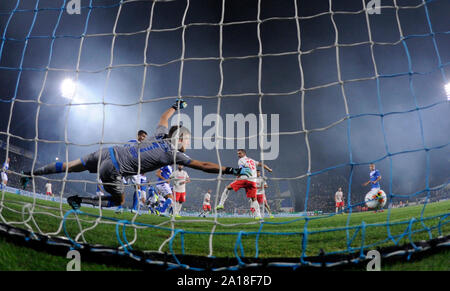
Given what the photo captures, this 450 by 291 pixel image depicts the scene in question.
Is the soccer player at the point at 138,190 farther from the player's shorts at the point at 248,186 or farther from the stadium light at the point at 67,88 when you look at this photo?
the stadium light at the point at 67,88

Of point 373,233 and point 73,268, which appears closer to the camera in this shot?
point 73,268

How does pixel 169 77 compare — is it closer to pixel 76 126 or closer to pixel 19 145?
pixel 76 126

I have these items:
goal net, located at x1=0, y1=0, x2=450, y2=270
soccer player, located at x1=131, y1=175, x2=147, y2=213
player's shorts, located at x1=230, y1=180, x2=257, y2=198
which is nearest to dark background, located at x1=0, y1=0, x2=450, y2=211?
goal net, located at x1=0, y1=0, x2=450, y2=270

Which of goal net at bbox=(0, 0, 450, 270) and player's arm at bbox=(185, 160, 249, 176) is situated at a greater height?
goal net at bbox=(0, 0, 450, 270)

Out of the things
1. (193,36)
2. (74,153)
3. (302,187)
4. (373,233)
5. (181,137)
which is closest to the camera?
(181,137)

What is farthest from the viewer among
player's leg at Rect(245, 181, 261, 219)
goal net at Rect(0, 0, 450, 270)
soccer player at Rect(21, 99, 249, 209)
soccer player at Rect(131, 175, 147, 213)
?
goal net at Rect(0, 0, 450, 270)

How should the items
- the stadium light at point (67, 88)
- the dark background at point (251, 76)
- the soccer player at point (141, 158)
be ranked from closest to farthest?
the soccer player at point (141, 158) < the stadium light at point (67, 88) < the dark background at point (251, 76)

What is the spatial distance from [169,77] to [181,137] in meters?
24.2

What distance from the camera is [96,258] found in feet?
7.30

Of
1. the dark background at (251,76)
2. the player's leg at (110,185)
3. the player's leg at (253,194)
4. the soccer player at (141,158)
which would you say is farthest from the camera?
the dark background at (251,76)

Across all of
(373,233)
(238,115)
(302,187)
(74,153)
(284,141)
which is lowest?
(373,233)

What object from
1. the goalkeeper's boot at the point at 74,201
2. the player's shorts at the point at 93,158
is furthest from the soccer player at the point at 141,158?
the goalkeeper's boot at the point at 74,201

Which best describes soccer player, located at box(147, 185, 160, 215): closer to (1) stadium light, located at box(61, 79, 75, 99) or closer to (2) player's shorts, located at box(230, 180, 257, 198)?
(2) player's shorts, located at box(230, 180, 257, 198)

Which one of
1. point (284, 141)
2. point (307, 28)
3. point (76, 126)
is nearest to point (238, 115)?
point (284, 141)
